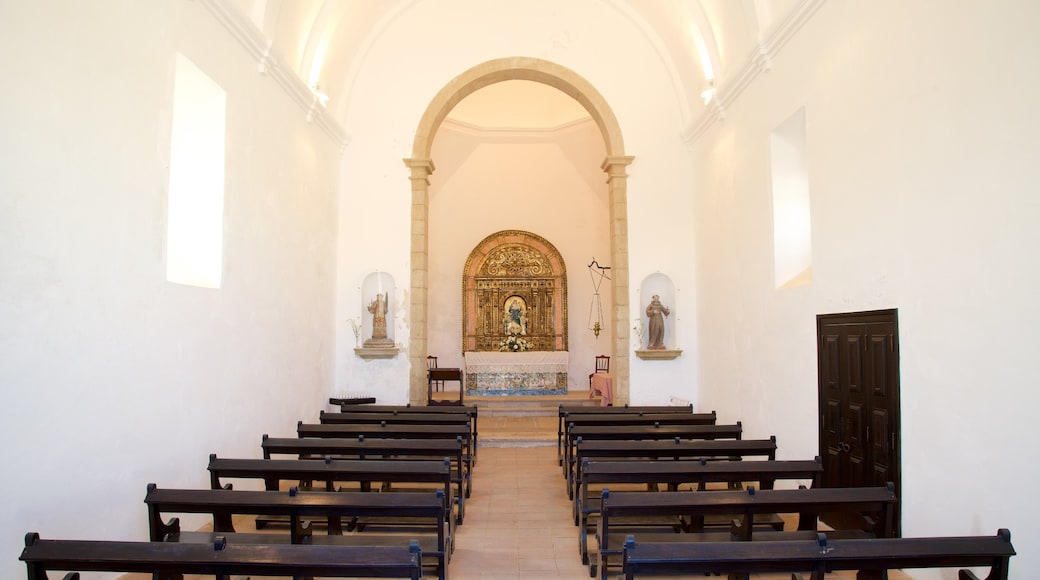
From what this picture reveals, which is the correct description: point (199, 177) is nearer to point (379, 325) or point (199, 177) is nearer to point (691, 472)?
point (379, 325)

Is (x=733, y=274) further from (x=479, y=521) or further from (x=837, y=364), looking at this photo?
(x=479, y=521)

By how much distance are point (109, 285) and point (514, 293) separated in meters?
11.1

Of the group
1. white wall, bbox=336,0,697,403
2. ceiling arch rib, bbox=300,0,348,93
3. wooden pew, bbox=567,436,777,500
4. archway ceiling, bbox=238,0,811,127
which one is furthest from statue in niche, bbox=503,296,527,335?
wooden pew, bbox=567,436,777,500

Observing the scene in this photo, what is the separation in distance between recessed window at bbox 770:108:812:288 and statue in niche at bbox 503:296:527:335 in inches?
333

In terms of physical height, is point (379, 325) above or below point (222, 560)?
above

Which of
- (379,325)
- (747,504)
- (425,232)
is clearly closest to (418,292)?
(379,325)

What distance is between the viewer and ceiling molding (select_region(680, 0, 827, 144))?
6.53 meters

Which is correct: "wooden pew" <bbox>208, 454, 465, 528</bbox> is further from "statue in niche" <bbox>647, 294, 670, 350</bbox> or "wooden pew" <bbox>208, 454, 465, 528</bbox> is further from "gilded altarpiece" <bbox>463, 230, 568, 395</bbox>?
"gilded altarpiece" <bbox>463, 230, 568, 395</bbox>

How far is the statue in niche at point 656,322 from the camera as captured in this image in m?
10.4

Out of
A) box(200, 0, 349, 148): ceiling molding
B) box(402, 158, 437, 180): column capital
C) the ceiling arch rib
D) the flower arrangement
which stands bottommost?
the flower arrangement

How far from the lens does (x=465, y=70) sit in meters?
11.0

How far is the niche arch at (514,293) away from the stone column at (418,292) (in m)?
4.37

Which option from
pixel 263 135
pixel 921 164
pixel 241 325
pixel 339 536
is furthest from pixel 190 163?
pixel 921 164

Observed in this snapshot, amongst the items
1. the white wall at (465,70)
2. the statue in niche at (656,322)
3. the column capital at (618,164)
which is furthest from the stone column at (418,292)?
the statue in niche at (656,322)
